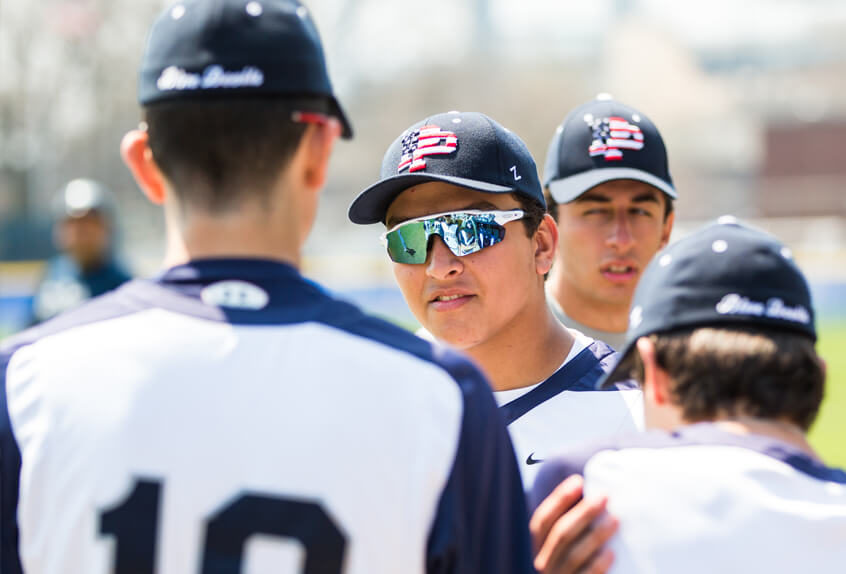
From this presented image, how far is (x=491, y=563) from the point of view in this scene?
1757 mm

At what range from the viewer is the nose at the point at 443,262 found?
3090mm

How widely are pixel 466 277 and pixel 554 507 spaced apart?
4.29 ft

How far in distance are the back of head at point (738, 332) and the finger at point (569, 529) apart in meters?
0.25

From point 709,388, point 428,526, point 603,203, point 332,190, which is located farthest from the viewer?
point 332,190

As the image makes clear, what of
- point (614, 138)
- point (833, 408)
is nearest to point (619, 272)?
point (614, 138)

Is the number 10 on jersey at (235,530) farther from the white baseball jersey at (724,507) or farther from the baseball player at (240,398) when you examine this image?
the white baseball jersey at (724,507)

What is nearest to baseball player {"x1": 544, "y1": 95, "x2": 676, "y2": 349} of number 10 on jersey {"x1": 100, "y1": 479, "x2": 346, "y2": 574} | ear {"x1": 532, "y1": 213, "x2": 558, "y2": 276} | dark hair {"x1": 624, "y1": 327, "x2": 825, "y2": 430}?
ear {"x1": 532, "y1": 213, "x2": 558, "y2": 276}

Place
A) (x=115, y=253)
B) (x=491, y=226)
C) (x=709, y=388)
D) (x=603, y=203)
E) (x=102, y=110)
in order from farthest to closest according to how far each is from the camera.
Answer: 1. (x=102, y=110)
2. (x=115, y=253)
3. (x=603, y=203)
4. (x=491, y=226)
5. (x=709, y=388)

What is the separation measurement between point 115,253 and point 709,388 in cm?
785

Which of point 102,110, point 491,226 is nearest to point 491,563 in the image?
point 491,226

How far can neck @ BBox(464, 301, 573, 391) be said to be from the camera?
10.4 feet

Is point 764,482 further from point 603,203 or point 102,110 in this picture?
point 102,110

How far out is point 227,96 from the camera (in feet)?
5.58

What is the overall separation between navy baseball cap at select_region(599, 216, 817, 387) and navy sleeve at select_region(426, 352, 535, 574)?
1.29 ft
